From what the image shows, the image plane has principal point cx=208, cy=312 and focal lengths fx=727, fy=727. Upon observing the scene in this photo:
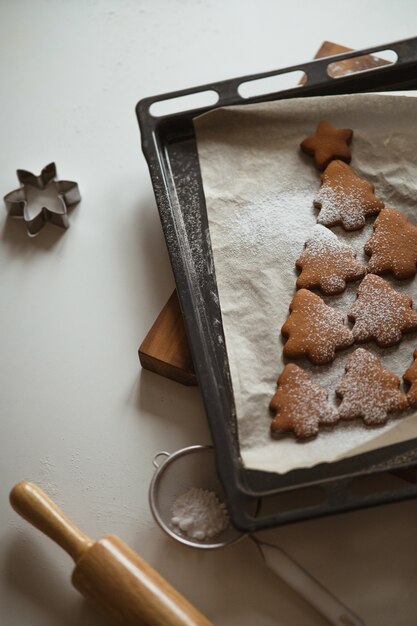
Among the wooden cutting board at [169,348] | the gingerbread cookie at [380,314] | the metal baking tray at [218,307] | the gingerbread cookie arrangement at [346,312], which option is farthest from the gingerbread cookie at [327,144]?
the wooden cutting board at [169,348]

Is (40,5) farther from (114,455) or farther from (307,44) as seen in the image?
(114,455)

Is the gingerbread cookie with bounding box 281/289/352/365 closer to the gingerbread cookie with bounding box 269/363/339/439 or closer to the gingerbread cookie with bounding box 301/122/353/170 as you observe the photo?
the gingerbread cookie with bounding box 269/363/339/439

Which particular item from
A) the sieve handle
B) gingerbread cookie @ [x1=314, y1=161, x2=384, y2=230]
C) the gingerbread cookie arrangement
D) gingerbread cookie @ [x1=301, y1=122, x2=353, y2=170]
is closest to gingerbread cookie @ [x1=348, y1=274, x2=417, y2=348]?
the gingerbread cookie arrangement

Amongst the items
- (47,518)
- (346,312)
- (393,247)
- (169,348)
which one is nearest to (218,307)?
(169,348)

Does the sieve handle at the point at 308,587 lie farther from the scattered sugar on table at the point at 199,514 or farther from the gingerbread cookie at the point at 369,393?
the gingerbread cookie at the point at 369,393

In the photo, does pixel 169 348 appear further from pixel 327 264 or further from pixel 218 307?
pixel 327 264

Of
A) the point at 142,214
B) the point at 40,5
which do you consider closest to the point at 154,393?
the point at 142,214
